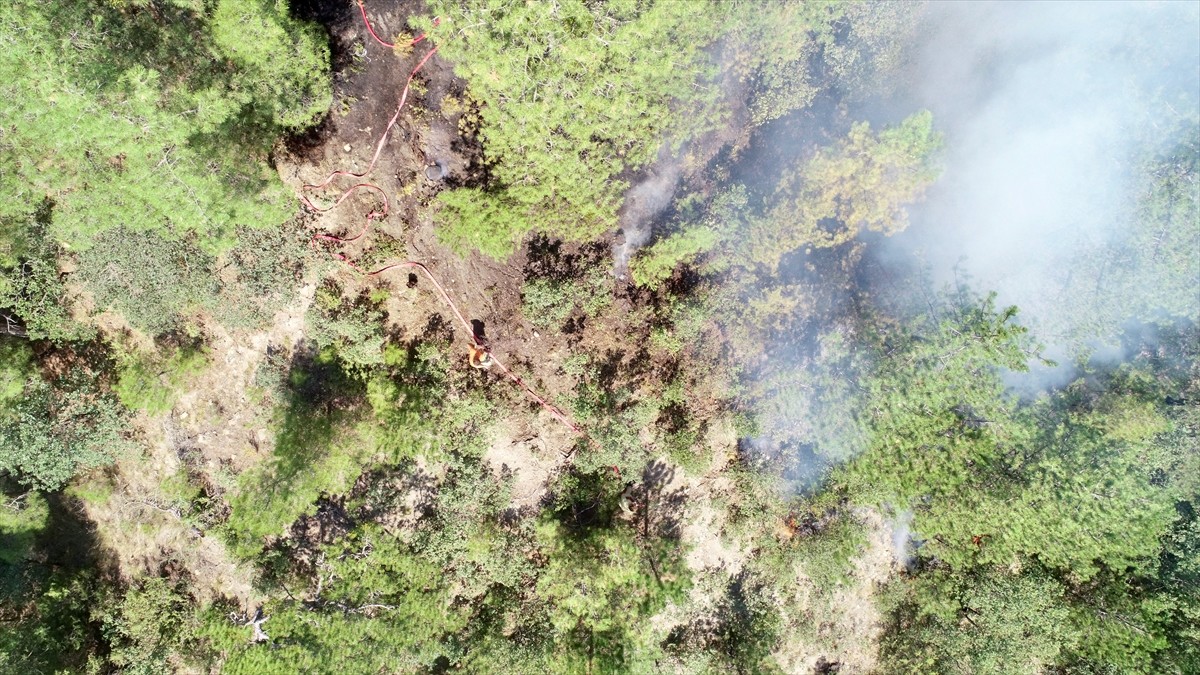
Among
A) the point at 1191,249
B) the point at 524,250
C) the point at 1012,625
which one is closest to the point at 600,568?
the point at 524,250

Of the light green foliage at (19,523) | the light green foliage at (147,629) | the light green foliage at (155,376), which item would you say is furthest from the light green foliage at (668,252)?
the light green foliage at (19,523)

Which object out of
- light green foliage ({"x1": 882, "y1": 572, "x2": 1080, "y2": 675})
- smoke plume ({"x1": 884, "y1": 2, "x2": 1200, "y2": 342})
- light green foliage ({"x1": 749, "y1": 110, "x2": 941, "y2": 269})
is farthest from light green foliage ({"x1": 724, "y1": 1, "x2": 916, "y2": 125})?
light green foliage ({"x1": 882, "y1": 572, "x2": 1080, "y2": 675})

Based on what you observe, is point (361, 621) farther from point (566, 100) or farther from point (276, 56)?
point (566, 100)

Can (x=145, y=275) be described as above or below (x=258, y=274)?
below

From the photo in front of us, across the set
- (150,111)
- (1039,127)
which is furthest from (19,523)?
(1039,127)

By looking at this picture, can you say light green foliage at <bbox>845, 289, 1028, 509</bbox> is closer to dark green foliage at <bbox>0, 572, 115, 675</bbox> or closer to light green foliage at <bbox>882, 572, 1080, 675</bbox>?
light green foliage at <bbox>882, 572, 1080, 675</bbox>

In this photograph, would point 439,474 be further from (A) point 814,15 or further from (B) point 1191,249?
(B) point 1191,249
